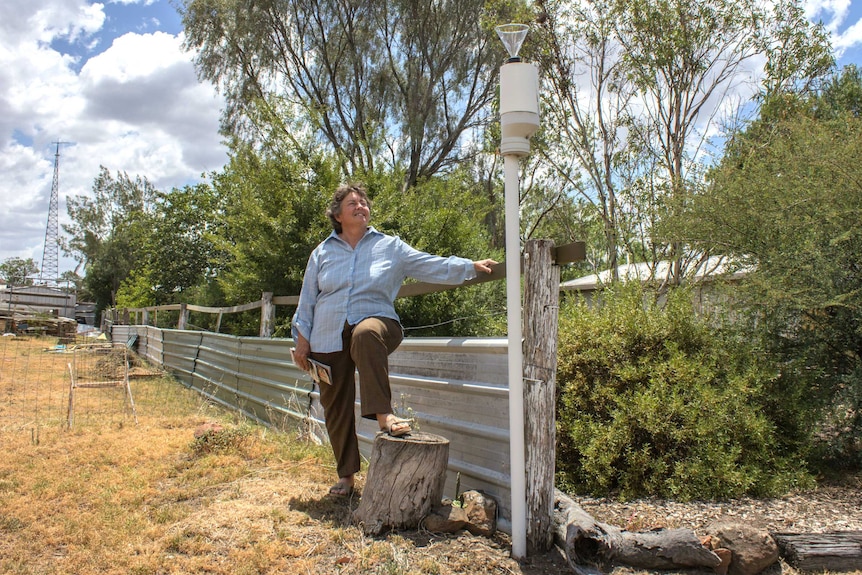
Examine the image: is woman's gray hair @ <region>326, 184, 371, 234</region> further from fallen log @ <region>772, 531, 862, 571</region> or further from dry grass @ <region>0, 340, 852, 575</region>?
fallen log @ <region>772, 531, 862, 571</region>

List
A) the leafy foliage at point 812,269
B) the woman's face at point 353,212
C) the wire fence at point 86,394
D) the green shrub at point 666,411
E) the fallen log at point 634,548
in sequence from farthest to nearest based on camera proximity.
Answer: the wire fence at point 86,394 < the leafy foliage at point 812,269 < the green shrub at point 666,411 < the woman's face at point 353,212 < the fallen log at point 634,548

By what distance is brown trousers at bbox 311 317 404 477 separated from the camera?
3.23 meters

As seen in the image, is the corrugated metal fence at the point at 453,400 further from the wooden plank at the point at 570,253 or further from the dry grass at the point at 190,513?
the wooden plank at the point at 570,253

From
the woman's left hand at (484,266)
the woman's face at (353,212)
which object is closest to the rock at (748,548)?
the woman's left hand at (484,266)

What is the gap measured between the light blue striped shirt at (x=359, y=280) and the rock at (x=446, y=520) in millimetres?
994

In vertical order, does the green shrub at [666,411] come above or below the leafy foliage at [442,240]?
below

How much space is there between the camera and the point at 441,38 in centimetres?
1589

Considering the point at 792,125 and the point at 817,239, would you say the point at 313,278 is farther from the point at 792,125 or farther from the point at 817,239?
the point at 792,125

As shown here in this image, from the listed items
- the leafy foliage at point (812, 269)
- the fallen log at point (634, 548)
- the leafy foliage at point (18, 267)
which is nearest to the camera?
the fallen log at point (634, 548)

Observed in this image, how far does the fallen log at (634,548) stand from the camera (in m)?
2.82

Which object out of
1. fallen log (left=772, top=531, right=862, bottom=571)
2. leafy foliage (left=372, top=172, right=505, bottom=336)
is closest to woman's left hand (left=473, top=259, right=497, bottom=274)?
fallen log (left=772, top=531, right=862, bottom=571)

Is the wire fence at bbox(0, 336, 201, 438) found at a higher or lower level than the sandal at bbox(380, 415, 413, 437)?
lower

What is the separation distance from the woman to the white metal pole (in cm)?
34

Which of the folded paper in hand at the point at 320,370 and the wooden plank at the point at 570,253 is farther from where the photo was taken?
the folded paper in hand at the point at 320,370
